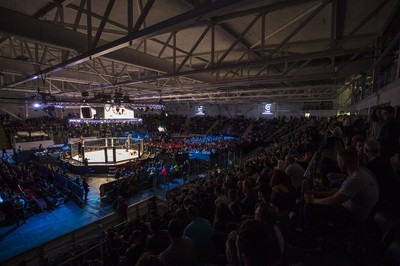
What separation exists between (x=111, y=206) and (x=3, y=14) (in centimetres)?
867

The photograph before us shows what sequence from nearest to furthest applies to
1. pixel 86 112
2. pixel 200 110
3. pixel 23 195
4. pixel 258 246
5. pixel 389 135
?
pixel 258 246 < pixel 389 135 < pixel 23 195 < pixel 86 112 < pixel 200 110

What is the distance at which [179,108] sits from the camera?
42.8 m

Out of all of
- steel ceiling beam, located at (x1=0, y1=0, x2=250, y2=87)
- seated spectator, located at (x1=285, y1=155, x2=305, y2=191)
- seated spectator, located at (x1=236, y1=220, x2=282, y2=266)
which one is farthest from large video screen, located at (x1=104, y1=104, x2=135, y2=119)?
seated spectator, located at (x1=236, y1=220, x2=282, y2=266)

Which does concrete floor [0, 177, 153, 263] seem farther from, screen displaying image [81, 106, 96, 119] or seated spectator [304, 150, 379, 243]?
seated spectator [304, 150, 379, 243]

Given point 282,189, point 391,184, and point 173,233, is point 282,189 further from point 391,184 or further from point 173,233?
point 173,233

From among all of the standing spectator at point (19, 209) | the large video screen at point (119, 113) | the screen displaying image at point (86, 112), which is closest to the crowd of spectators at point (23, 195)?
the standing spectator at point (19, 209)

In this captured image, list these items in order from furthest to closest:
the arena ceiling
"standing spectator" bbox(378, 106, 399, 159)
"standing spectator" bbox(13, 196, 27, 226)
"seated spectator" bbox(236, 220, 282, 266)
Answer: "standing spectator" bbox(13, 196, 27, 226)
"standing spectator" bbox(378, 106, 399, 159)
the arena ceiling
"seated spectator" bbox(236, 220, 282, 266)

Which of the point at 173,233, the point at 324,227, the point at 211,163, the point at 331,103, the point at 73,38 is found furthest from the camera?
the point at 331,103

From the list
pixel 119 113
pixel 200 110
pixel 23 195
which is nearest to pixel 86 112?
pixel 119 113

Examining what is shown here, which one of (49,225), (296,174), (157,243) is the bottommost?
(49,225)

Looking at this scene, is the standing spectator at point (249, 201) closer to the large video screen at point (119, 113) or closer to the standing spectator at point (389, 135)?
the standing spectator at point (389, 135)

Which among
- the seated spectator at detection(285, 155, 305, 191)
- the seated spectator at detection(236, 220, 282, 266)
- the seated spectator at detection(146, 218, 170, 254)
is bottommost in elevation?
the seated spectator at detection(146, 218, 170, 254)

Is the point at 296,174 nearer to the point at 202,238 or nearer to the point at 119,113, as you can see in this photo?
the point at 202,238

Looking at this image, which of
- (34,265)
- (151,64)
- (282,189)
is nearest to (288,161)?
(282,189)
